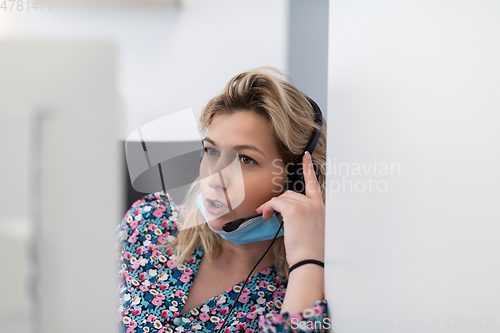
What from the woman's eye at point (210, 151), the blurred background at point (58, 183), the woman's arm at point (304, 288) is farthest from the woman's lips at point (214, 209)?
the blurred background at point (58, 183)

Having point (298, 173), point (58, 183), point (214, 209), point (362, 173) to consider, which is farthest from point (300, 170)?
point (58, 183)

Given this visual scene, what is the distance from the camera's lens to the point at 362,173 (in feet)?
1.23

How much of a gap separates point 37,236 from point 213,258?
23.0 inches

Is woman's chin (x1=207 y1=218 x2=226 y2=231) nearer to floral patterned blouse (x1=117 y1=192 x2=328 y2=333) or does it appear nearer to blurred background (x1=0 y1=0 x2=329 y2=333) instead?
floral patterned blouse (x1=117 y1=192 x2=328 y2=333)

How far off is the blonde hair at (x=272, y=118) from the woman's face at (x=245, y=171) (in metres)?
0.03

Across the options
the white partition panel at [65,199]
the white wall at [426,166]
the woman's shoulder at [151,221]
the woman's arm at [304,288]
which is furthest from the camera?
the woman's shoulder at [151,221]

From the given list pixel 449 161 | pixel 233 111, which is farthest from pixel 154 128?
pixel 449 161

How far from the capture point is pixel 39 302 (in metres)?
0.37

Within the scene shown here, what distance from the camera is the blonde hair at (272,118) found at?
2.72ft

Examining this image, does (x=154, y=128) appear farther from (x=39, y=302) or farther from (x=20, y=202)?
(x=39, y=302)

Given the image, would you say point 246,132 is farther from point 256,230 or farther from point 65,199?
point 65,199

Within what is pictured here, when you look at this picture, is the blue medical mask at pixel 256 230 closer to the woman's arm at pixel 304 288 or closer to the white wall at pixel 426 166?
the woman's arm at pixel 304 288

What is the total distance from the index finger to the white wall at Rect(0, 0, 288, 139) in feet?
1.05

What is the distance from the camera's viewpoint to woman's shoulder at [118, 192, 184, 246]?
3.12 feet
